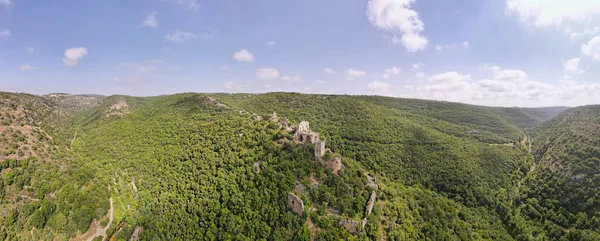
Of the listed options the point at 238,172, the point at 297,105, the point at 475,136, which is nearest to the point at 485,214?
the point at 475,136

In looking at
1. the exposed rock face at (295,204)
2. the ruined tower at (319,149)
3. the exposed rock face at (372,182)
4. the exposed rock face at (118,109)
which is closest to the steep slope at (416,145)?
the exposed rock face at (372,182)

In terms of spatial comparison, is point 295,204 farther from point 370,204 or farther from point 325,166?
point 370,204

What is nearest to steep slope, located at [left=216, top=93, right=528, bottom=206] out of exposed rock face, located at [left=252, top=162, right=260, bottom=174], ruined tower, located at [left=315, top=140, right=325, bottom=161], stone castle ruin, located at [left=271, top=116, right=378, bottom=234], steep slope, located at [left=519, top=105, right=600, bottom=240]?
steep slope, located at [left=519, top=105, right=600, bottom=240]

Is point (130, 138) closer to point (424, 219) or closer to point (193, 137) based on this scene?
point (193, 137)

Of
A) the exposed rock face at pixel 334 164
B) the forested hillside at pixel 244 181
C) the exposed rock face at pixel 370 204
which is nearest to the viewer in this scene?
the forested hillside at pixel 244 181

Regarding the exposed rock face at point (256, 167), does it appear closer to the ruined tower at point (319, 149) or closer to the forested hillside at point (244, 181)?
the forested hillside at point (244, 181)

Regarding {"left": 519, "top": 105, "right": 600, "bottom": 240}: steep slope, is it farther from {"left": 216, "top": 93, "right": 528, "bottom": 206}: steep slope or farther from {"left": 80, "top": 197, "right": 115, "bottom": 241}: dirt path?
{"left": 80, "top": 197, "right": 115, "bottom": 241}: dirt path
